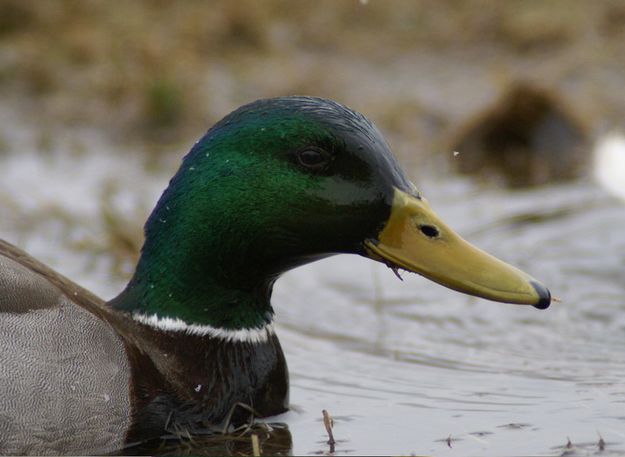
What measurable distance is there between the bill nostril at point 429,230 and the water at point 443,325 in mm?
720

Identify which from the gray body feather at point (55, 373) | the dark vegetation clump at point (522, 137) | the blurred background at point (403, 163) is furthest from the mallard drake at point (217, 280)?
the dark vegetation clump at point (522, 137)

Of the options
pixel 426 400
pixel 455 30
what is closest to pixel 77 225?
pixel 426 400

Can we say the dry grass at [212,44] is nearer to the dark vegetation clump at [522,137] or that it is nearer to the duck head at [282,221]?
the dark vegetation clump at [522,137]

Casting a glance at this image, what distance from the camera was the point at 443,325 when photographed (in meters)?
6.71

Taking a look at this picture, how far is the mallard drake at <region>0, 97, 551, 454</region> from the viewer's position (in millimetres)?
4723

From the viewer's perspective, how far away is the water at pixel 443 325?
16.6 ft

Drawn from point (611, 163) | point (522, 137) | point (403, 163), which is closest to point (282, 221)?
point (403, 163)

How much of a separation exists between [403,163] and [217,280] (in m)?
5.16

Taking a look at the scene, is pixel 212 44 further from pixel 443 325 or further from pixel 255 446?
pixel 255 446

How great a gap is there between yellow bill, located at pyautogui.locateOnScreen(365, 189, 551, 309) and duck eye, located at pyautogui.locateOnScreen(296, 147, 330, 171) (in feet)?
0.92

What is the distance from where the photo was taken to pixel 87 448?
473 centimetres

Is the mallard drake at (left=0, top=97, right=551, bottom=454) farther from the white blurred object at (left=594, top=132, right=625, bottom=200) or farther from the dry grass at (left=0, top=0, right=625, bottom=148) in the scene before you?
the dry grass at (left=0, top=0, right=625, bottom=148)

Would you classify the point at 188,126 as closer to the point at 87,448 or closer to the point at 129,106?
the point at 129,106

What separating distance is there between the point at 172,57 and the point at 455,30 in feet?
9.90
